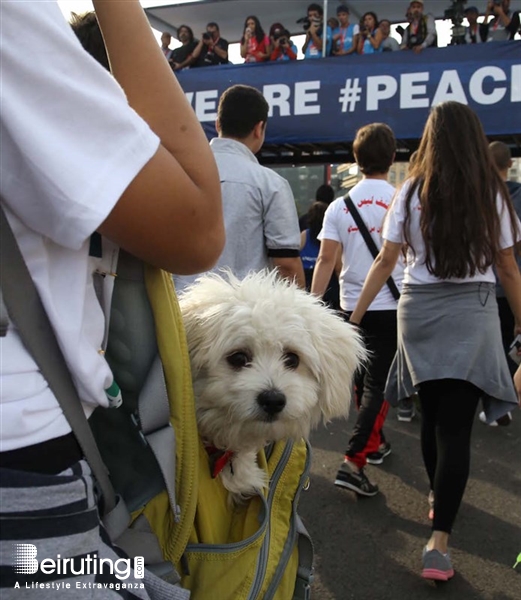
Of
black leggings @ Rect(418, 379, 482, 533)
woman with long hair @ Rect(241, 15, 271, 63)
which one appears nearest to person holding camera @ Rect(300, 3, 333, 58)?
woman with long hair @ Rect(241, 15, 271, 63)

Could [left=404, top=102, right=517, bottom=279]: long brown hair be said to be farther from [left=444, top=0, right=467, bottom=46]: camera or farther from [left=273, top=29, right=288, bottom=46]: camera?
[left=273, top=29, right=288, bottom=46]: camera

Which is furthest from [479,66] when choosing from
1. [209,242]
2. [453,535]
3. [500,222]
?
[209,242]

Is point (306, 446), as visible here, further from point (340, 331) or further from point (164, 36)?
point (164, 36)

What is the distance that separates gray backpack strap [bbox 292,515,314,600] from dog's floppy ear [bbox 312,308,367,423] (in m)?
0.33

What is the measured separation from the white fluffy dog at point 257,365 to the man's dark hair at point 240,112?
5.94ft

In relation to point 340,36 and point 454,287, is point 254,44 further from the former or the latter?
point 454,287

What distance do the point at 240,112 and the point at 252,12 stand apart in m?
7.46

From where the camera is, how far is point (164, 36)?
10.2 m

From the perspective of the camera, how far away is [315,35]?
8703 mm

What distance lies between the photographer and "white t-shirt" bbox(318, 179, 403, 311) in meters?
3.80

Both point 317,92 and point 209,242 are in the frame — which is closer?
point 209,242

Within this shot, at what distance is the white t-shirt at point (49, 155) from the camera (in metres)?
0.77

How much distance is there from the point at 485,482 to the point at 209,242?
3.46 meters

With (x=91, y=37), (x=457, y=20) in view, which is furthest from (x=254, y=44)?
(x=91, y=37)
